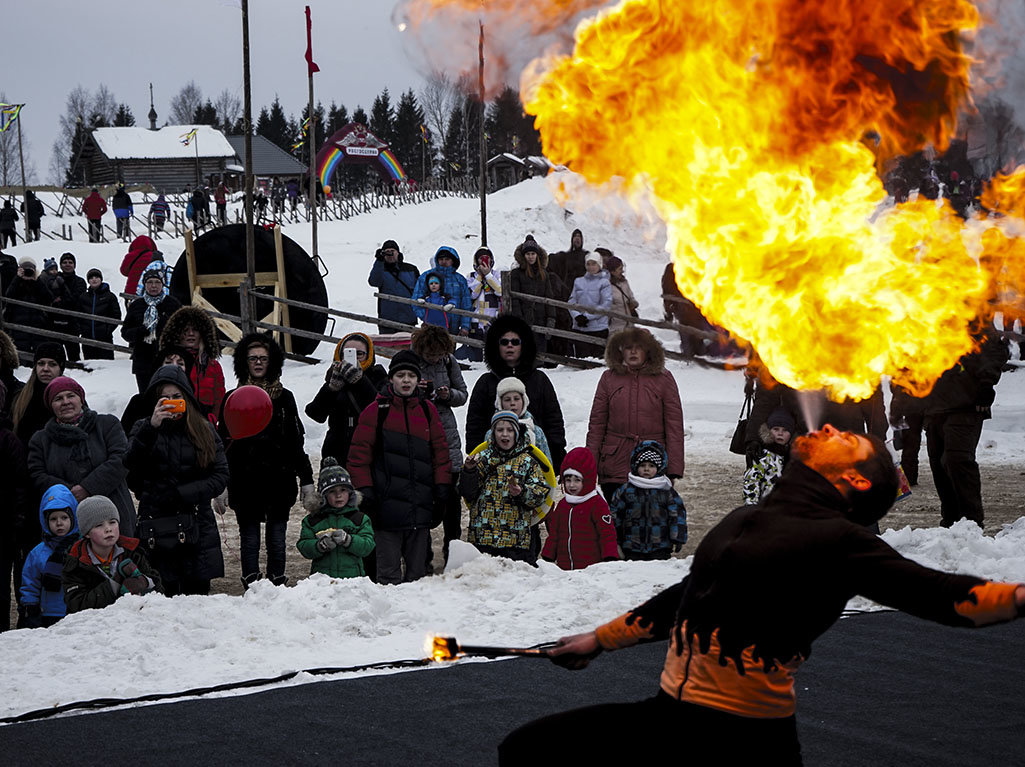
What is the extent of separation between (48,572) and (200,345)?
2.98 meters

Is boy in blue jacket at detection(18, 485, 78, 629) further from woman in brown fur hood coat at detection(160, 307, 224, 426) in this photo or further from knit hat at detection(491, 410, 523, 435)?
knit hat at detection(491, 410, 523, 435)

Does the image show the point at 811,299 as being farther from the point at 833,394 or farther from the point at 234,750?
the point at 234,750

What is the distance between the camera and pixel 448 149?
74750 mm

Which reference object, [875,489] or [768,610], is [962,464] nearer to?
[875,489]

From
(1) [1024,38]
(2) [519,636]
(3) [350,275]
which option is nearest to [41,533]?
(2) [519,636]

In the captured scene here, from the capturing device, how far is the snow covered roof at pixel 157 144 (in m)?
61.4

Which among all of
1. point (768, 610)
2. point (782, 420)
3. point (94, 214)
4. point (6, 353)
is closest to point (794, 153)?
point (768, 610)

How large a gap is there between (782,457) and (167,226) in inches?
1501

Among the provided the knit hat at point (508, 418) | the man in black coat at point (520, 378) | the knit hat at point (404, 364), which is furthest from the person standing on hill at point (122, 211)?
the knit hat at point (508, 418)

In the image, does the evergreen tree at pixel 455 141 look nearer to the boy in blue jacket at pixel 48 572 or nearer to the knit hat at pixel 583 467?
the knit hat at pixel 583 467

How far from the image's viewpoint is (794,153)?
5.88 meters

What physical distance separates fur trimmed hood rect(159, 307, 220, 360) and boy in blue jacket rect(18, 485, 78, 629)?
2.64m

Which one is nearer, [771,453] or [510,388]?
[771,453]

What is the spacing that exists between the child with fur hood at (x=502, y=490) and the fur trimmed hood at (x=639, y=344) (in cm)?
124
